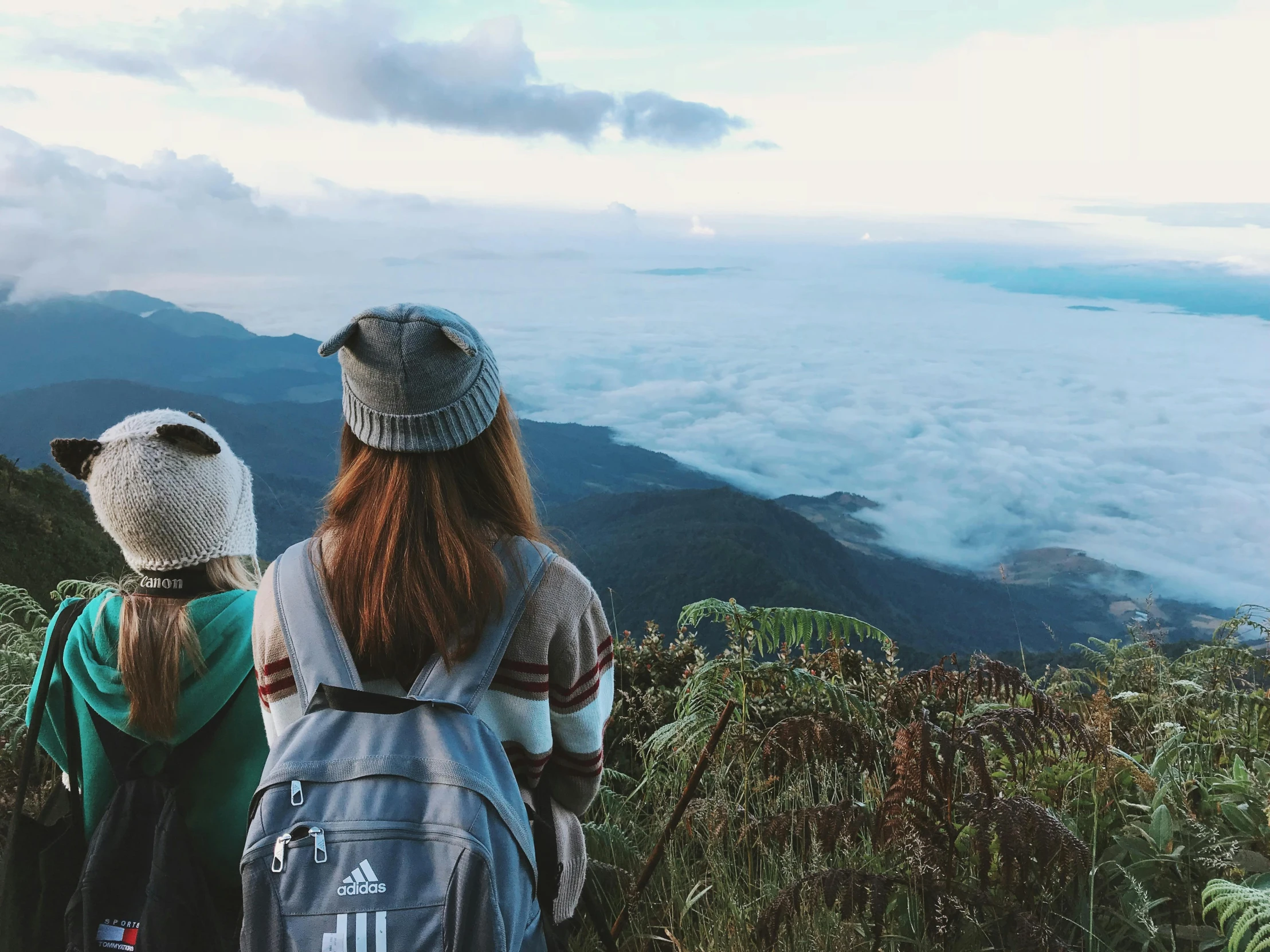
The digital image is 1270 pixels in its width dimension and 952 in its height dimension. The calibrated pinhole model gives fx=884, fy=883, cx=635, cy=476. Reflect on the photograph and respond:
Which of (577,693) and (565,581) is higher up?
(565,581)

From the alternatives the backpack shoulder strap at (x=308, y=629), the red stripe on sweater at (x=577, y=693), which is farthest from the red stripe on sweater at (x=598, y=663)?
the backpack shoulder strap at (x=308, y=629)

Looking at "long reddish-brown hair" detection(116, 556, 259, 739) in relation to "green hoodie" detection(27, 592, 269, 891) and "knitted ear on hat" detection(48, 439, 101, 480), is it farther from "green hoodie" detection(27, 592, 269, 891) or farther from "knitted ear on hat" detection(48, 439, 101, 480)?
"knitted ear on hat" detection(48, 439, 101, 480)

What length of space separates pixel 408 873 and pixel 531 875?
281 mm

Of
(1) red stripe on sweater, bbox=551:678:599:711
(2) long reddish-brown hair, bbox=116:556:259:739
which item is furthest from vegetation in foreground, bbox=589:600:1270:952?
(2) long reddish-brown hair, bbox=116:556:259:739

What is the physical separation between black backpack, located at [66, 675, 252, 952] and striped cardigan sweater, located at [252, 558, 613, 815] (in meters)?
0.59

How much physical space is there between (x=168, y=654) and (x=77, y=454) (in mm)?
671

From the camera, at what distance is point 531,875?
1656 mm

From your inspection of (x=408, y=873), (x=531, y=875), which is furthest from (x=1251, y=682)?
(x=408, y=873)

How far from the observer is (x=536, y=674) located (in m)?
1.77

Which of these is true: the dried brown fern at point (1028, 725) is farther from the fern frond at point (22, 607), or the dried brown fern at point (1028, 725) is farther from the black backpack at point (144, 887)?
the fern frond at point (22, 607)

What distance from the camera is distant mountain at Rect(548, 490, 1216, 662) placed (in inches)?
792

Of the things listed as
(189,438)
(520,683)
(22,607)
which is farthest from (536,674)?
(22,607)

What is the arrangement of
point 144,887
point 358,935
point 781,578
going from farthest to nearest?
point 781,578
point 144,887
point 358,935

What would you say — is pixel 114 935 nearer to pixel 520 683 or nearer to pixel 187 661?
pixel 187 661
